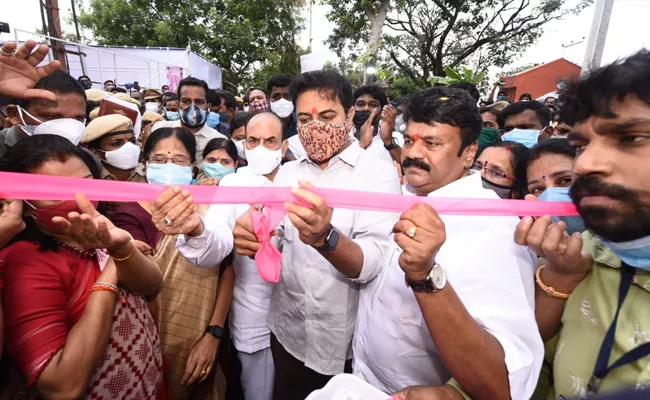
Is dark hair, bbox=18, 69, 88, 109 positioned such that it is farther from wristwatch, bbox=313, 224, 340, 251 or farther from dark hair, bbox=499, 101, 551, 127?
dark hair, bbox=499, 101, 551, 127

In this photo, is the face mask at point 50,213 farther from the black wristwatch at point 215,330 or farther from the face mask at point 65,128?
the face mask at point 65,128

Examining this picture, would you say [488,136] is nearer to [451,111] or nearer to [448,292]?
[451,111]

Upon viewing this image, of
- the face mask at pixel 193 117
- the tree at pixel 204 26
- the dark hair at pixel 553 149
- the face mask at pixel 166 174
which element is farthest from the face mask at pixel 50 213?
the tree at pixel 204 26

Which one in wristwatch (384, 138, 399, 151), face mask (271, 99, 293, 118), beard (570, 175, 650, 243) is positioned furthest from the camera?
face mask (271, 99, 293, 118)

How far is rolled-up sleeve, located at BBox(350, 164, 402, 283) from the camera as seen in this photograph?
1.89 m

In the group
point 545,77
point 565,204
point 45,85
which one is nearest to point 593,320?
point 565,204

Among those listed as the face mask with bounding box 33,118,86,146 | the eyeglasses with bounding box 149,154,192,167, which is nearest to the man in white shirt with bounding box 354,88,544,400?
the eyeglasses with bounding box 149,154,192,167

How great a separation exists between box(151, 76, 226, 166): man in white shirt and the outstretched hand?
169cm

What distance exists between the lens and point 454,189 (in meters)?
1.71

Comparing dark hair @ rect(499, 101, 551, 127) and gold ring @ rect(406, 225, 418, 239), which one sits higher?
dark hair @ rect(499, 101, 551, 127)

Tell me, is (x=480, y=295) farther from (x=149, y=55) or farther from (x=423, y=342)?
(x=149, y=55)

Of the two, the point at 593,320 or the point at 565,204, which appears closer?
the point at 593,320

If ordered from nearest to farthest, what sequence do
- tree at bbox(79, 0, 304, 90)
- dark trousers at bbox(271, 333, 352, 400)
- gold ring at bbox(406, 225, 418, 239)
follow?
gold ring at bbox(406, 225, 418, 239) < dark trousers at bbox(271, 333, 352, 400) < tree at bbox(79, 0, 304, 90)

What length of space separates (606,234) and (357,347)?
52.5 inches
